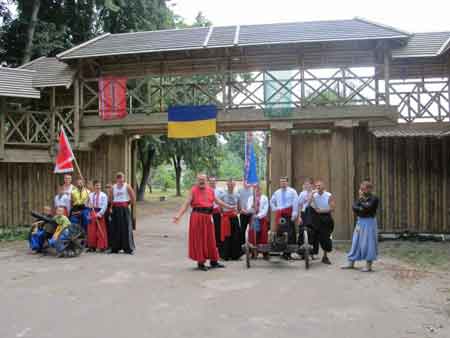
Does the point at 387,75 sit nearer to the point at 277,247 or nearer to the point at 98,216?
the point at 277,247

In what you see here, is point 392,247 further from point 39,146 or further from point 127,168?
point 39,146

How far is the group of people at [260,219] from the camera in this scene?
339 inches

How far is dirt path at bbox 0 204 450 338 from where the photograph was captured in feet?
16.9

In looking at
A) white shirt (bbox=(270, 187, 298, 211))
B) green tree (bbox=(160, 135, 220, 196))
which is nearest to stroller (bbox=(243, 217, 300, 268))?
white shirt (bbox=(270, 187, 298, 211))

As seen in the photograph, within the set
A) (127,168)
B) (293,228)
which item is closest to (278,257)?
(293,228)

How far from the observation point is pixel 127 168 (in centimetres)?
1498

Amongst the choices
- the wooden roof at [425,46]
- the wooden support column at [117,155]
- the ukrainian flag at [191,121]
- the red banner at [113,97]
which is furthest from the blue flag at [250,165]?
the wooden support column at [117,155]

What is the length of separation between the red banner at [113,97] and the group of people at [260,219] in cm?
526

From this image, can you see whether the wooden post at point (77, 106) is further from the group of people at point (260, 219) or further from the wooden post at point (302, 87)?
the wooden post at point (302, 87)

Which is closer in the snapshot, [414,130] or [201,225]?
[201,225]

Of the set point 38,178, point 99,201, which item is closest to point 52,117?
point 38,178

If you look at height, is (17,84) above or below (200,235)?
above

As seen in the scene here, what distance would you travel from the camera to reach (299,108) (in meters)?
13.0

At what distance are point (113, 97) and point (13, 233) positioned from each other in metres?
5.05
